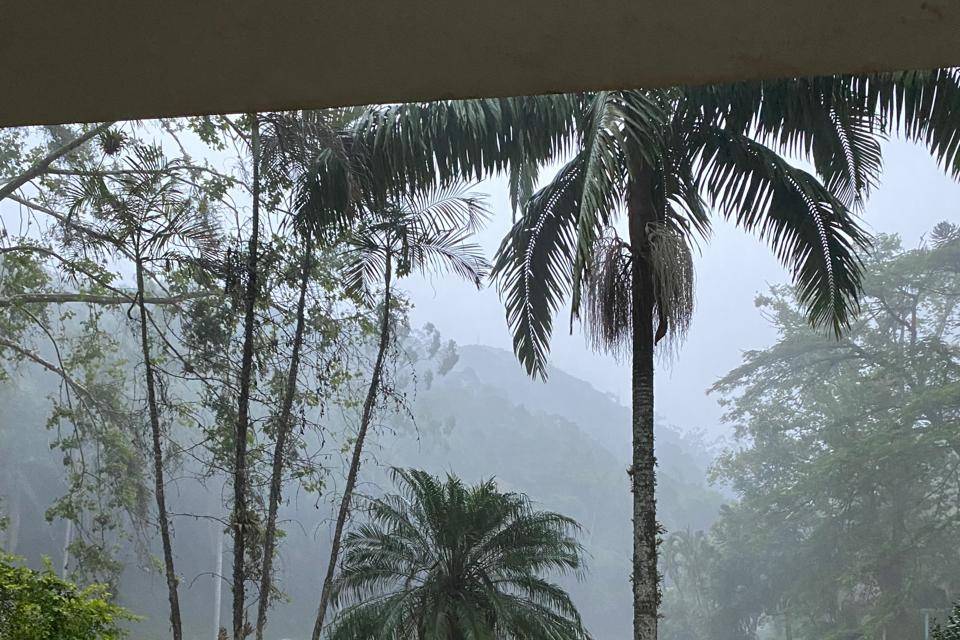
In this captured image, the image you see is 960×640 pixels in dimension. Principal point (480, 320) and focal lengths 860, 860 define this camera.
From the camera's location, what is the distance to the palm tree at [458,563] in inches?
309

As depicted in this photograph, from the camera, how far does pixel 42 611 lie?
430cm

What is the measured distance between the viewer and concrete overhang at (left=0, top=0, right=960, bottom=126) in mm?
1023

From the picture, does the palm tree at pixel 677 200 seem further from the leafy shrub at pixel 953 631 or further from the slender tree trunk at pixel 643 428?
the leafy shrub at pixel 953 631

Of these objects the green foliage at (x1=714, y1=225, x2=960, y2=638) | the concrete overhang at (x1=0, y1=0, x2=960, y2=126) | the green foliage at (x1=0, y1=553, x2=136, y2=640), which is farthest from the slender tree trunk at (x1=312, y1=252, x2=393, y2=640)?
the green foliage at (x1=714, y1=225, x2=960, y2=638)

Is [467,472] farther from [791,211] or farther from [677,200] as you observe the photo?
[791,211]

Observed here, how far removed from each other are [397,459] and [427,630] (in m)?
24.2

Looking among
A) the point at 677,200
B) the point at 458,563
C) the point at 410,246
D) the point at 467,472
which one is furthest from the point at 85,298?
the point at 467,472

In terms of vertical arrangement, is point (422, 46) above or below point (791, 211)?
below

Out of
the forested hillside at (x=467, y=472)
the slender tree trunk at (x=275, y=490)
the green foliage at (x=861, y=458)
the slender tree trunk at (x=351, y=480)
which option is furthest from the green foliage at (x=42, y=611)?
the green foliage at (x=861, y=458)

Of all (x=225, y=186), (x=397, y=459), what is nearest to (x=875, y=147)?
(x=225, y=186)

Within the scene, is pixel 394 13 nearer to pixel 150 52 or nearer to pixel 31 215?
pixel 150 52

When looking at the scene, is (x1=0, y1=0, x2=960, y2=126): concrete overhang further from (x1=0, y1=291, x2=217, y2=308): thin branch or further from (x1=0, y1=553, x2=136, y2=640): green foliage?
(x1=0, y1=291, x2=217, y2=308): thin branch

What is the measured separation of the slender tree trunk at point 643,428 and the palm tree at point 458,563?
4.22ft

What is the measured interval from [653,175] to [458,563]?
13.4ft
